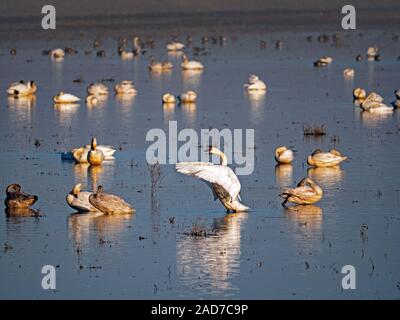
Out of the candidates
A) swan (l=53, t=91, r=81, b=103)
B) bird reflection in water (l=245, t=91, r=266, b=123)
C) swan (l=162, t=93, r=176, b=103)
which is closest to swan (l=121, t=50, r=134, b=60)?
bird reflection in water (l=245, t=91, r=266, b=123)

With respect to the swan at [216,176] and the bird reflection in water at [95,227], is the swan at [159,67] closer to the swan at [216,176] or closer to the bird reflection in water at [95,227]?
the bird reflection in water at [95,227]

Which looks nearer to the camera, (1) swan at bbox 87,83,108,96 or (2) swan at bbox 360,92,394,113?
(2) swan at bbox 360,92,394,113

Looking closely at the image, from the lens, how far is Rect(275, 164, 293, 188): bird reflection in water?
837 inches

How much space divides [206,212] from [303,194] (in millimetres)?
1474

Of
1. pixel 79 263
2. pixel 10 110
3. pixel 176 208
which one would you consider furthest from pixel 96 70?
pixel 79 263

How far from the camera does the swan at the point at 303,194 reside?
1917 centimetres

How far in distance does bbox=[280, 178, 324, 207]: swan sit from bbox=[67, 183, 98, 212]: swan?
9.25ft

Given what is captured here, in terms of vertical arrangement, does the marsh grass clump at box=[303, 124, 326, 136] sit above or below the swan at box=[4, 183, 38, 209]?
above

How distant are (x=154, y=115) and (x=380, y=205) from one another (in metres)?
13.7

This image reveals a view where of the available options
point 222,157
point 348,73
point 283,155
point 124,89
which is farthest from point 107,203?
point 348,73

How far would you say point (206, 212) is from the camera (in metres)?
19.0

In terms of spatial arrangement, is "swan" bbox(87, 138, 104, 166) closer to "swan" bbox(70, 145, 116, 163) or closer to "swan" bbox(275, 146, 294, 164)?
"swan" bbox(70, 145, 116, 163)

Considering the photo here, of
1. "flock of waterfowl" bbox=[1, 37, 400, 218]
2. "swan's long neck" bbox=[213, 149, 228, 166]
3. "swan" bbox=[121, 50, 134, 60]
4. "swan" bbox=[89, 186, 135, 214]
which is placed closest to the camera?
"flock of waterfowl" bbox=[1, 37, 400, 218]

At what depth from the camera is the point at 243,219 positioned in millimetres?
18359
